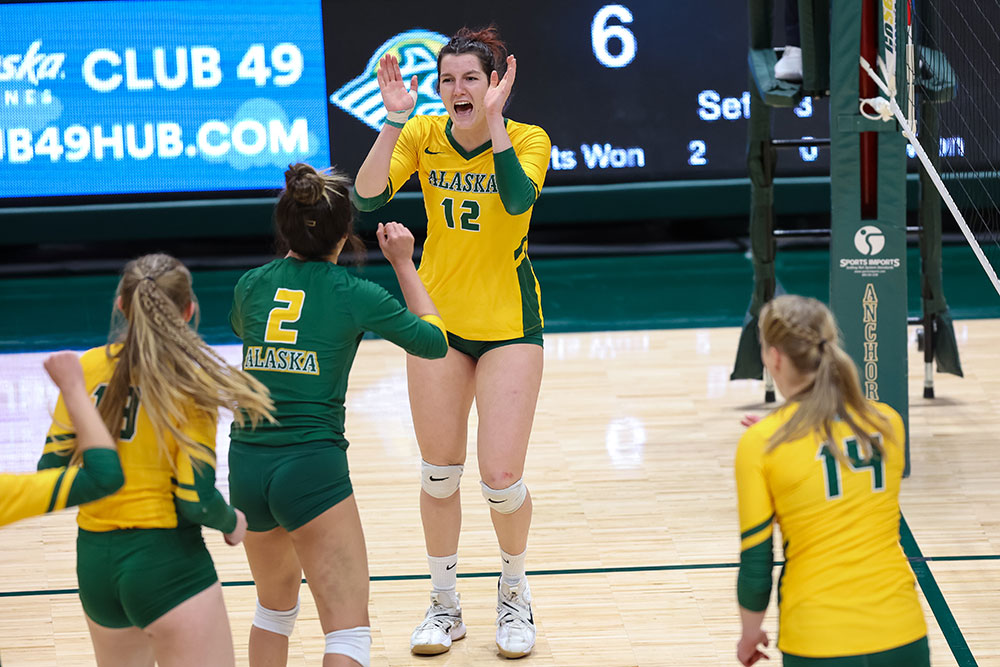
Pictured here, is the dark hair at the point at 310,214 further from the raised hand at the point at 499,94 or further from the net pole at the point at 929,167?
the net pole at the point at 929,167

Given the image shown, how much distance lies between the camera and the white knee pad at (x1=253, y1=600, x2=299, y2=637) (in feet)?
11.1

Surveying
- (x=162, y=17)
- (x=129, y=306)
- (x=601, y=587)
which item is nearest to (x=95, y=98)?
(x=162, y=17)

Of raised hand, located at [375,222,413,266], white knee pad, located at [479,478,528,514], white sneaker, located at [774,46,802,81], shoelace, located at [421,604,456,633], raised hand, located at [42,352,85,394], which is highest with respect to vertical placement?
white sneaker, located at [774,46,802,81]

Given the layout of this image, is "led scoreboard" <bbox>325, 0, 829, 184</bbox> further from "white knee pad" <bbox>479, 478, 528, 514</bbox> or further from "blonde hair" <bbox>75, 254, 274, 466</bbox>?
"blonde hair" <bbox>75, 254, 274, 466</bbox>

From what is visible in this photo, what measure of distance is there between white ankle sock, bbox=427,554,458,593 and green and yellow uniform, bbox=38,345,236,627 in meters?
1.46

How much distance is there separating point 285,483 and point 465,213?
1.26 meters

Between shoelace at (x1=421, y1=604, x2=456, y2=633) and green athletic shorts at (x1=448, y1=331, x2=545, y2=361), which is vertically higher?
green athletic shorts at (x1=448, y1=331, x2=545, y2=361)

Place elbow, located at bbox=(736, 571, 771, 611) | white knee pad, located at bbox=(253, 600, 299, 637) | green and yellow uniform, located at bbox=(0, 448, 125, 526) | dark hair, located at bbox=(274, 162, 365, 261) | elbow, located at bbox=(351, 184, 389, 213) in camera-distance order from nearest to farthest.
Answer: green and yellow uniform, located at bbox=(0, 448, 125, 526), elbow, located at bbox=(736, 571, 771, 611), dark hair, located at bbox=(274, 162, 365, 261), white knee pad, located at bbox=(253, 600, 299, 637), elbow, located at bbox=(351, 184, 389, 213)

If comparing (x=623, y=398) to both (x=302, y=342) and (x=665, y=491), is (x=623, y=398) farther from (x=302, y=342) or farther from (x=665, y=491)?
(x=302, y=342)

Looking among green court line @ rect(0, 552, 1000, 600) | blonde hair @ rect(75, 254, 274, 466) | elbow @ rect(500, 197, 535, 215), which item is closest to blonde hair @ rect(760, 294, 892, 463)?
blonde hair @ rect(75, 254, 274, 466)

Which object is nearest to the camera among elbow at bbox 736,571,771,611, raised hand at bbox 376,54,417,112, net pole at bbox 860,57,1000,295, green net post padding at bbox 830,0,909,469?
elbow at bbox 736,571,771,611

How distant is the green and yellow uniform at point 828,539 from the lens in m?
2.64

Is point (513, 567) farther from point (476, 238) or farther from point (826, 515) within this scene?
point (826, 515)

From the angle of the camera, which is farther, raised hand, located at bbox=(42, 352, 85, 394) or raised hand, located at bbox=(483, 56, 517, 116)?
raised hand, located at bbox=(483, 56, 517, 116)
